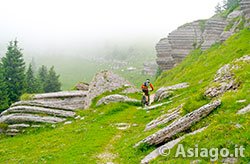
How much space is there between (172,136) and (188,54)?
210 feet

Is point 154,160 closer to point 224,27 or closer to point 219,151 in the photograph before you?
point 219,151

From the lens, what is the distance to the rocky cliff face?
63.4 metres

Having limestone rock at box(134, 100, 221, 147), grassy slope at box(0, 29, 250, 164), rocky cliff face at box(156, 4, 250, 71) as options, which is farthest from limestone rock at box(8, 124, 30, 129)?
rocky cliff face at box(156, 4, 250, 71)

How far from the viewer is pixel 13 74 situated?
6500 cm

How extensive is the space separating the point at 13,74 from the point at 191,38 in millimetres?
68200

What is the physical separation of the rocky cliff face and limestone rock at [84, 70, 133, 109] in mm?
36715

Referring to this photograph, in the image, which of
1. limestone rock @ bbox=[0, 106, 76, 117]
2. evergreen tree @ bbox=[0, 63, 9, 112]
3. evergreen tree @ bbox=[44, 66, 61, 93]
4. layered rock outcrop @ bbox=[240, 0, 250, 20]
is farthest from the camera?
evergreen tree @ bbox=[44, 66, 61, 93]

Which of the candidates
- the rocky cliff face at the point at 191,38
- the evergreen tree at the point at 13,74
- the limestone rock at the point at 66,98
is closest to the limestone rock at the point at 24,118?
the limestone rock at the point at 66,98

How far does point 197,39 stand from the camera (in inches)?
2862

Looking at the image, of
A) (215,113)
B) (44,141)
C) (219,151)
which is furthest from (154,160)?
(44,141)

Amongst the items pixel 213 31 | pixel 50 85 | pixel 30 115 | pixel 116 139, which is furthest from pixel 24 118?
pixel 213 31

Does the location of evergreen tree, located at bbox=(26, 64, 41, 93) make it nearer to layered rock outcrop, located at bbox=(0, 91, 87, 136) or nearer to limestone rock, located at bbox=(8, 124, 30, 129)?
layered rock outcrop, located at bbox=(0, 91, 87, 136)

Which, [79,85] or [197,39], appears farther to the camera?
[197,39]

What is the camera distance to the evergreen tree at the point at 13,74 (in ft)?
204
